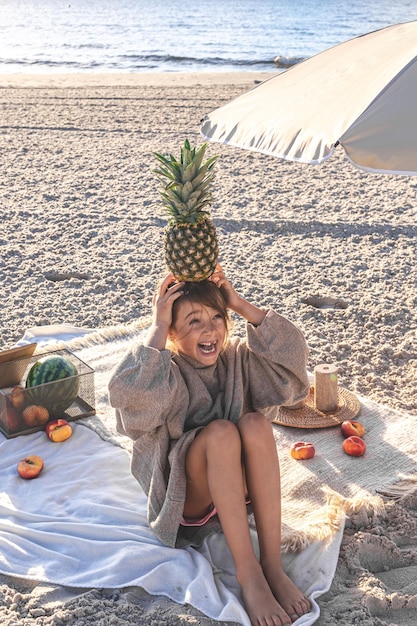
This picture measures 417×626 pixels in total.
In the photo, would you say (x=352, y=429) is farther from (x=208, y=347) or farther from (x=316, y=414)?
(x=208, y=347)

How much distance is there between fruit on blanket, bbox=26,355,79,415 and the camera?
13.8 feet

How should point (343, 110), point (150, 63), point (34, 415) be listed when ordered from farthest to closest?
point (150, 63) → point (34, 415) → point (343, 110)

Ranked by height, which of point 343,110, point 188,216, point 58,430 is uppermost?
point 343,110

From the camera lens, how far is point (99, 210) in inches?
320

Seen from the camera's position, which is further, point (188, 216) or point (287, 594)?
point (188, 216)

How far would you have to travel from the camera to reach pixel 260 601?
2.85 metres

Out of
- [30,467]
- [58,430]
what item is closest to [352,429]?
[58,430]

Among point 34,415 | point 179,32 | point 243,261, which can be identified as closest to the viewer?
point 34,415

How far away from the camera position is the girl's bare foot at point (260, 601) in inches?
110

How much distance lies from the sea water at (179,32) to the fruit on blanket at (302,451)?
2353 cm

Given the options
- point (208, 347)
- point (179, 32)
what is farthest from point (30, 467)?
point (179, 32)

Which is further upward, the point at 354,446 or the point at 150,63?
the point at 150,63

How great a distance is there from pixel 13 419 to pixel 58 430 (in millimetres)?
259

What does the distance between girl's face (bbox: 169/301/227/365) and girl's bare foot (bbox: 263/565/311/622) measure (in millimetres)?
864
